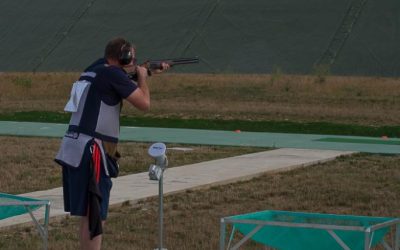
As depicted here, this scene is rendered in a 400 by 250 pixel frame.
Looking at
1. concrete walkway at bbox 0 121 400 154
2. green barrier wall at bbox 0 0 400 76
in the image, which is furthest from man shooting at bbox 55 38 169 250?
green barrier wall at bbox 0 0 400 76

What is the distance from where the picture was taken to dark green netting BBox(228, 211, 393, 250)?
6723mm

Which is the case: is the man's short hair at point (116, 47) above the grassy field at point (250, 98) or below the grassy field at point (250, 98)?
below

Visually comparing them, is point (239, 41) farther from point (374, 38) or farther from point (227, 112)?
point (227, 112)

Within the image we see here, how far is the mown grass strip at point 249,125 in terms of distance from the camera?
20375mm

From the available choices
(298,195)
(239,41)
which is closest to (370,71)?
(239,41)

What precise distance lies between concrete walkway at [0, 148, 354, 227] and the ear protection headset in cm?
310

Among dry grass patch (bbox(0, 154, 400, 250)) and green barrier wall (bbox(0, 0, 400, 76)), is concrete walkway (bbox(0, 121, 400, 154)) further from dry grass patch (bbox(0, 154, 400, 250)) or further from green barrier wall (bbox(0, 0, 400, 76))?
green barrier wall (bbox(0, 0, 400, 76))

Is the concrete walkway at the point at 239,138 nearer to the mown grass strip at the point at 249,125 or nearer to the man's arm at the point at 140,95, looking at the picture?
the mown grass strip at the point at 249,125

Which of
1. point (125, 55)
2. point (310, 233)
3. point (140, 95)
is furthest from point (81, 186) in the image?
point (310, 233)

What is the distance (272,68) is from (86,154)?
3242cm

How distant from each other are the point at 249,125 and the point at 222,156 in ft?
19.3

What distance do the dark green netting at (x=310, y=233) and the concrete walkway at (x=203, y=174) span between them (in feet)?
10.8

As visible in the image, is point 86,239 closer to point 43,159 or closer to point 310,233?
point 310,233

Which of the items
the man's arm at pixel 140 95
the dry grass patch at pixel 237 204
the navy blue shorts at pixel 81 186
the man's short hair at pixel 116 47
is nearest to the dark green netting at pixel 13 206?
the navy blue shorts at pixel 81 186
